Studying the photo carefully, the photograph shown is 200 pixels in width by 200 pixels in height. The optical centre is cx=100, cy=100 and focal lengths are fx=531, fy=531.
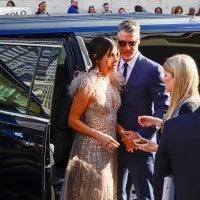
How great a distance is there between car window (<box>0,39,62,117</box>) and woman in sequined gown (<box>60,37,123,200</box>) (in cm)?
19

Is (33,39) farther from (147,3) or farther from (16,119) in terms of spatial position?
(147,3)

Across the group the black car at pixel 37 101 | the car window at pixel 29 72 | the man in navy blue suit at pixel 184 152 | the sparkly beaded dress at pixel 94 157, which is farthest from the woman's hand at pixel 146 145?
the man in navy blue suit at pixel 184 152

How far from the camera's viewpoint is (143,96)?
11.1 feet

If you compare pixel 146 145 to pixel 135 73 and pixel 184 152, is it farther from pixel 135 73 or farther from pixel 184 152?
pixel 184 152

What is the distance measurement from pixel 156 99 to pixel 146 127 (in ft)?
0.63

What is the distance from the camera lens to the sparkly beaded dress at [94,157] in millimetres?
3361

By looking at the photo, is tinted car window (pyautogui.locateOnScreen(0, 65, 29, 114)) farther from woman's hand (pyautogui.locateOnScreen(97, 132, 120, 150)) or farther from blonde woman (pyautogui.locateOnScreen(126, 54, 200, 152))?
blonde woman (pyautogui.locateOnScreen(126, 54, 200, 152))

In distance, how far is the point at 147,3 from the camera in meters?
17.0

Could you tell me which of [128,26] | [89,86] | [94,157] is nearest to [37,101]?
[89,86]

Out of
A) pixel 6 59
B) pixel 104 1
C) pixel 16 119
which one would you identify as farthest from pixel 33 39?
pixel 104 1

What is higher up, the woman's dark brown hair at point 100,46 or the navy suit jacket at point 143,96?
the woman's dark brown hair at point 100,46

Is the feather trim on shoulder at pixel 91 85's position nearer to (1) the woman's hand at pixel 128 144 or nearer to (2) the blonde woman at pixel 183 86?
(1) the woman's hand at pixel 128 144

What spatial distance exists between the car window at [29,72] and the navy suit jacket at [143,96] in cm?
50

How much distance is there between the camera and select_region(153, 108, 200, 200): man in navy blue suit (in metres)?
2.08
